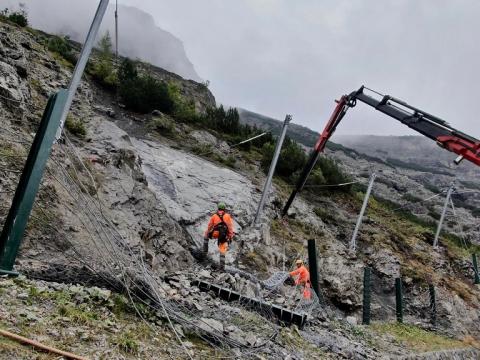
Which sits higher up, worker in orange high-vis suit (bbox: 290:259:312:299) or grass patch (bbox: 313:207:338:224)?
grass patch (bbox: 313:207:338:224)

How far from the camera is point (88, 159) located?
32.7 feet

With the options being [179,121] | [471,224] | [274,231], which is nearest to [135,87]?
[179,121]

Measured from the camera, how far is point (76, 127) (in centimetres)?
1131

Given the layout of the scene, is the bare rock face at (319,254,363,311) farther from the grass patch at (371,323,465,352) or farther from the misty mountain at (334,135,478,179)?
the misty mountain at (334,135,478,179)

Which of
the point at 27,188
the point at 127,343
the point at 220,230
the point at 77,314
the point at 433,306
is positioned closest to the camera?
the point at 127,343

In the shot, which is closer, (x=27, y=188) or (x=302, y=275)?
(x=27, y=188)

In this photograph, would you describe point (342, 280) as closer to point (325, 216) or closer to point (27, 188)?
point (325, 216)

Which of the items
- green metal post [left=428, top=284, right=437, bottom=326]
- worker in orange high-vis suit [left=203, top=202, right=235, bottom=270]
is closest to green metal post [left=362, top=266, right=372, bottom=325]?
worker in orange high-vis suit [left=203, top=202, right=235, bottom=270]

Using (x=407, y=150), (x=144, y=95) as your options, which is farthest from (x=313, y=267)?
(x=407, y=150)

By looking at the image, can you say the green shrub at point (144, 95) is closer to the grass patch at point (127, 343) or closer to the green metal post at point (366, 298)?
the green metal post at point (366, 298)

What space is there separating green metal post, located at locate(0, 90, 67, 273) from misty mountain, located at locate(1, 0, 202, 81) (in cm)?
3986

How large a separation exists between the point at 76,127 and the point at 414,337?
10.9m

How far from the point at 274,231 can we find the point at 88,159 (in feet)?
24.6

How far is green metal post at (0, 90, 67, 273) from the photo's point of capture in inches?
181
